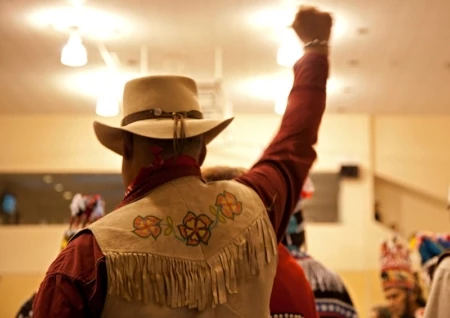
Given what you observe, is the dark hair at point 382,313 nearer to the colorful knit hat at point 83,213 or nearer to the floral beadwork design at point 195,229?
the colorful knit hat at point 83,213

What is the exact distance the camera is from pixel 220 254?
59.6 inches

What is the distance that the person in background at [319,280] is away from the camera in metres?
2.68

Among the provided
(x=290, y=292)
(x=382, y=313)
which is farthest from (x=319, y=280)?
(x=382, y=313)

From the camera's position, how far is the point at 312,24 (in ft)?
5.57

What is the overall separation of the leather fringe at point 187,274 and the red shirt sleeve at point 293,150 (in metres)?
0.10

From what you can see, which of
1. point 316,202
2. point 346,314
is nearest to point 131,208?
point 346,314

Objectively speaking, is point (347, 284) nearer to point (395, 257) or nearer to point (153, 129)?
point (395, 257)

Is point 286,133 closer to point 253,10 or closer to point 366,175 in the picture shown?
point 253,10

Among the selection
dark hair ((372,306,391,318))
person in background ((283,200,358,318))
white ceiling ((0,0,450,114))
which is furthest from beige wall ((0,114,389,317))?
person in background ((283,200,358,318))

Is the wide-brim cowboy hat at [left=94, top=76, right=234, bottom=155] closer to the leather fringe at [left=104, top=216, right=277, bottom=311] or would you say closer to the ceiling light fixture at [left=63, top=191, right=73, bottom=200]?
the leather fringe at [left=104, top=216, right=277, bottom=311]

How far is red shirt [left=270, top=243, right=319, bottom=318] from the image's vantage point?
2.08 meters

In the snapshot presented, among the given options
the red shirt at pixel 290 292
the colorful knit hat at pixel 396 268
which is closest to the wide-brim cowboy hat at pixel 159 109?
the red shirt at pixel 290 292

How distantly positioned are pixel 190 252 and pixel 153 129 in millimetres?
259

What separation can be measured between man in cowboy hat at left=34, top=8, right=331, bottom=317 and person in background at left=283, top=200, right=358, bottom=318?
39.4 inches
